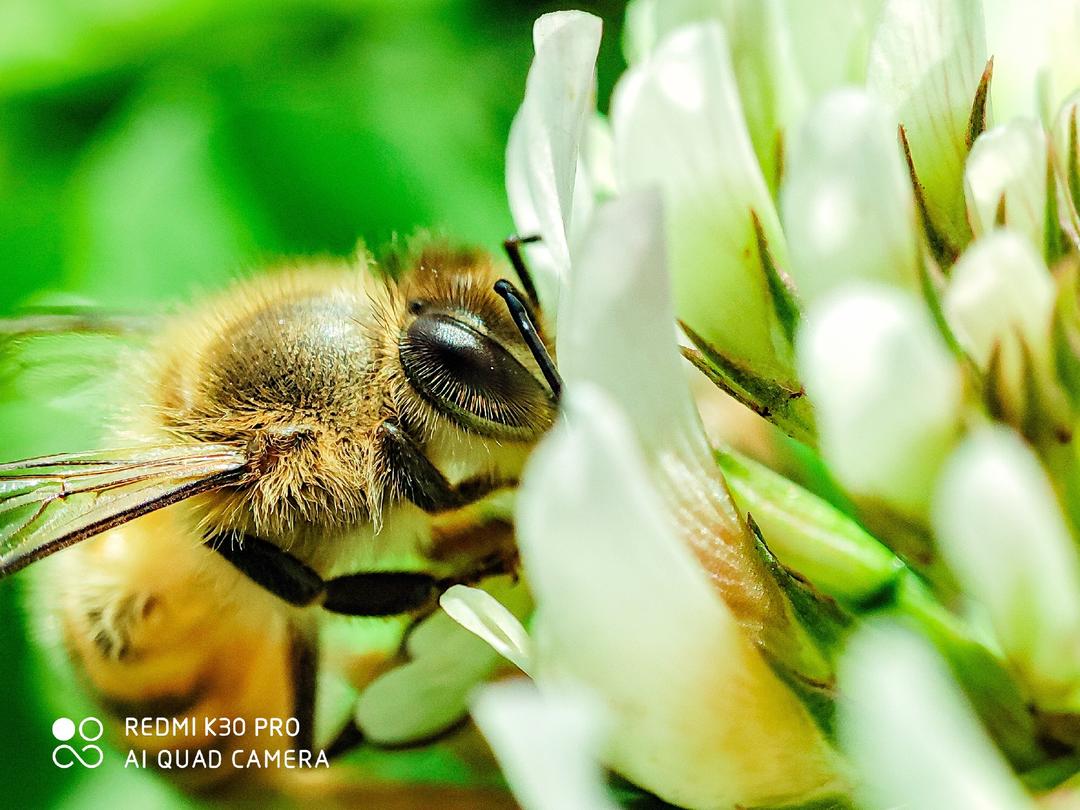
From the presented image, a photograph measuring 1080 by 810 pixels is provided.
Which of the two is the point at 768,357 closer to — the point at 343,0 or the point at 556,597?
the point at 556,597

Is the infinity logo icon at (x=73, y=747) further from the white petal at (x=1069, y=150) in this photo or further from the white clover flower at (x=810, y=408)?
the white petal at (x=1069, y=150)

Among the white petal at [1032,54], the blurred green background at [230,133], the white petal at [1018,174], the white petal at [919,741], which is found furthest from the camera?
the blurred green background at [230,133]

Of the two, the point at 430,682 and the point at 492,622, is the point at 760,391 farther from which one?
the point at 430,682

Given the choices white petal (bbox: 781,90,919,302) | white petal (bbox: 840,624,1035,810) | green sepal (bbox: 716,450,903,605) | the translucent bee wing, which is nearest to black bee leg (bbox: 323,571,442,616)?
the translucent bee wing

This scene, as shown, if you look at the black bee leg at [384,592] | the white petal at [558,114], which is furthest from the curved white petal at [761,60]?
the black bee leg at [384,592]

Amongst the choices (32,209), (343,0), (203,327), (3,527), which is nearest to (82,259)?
(32,209)
